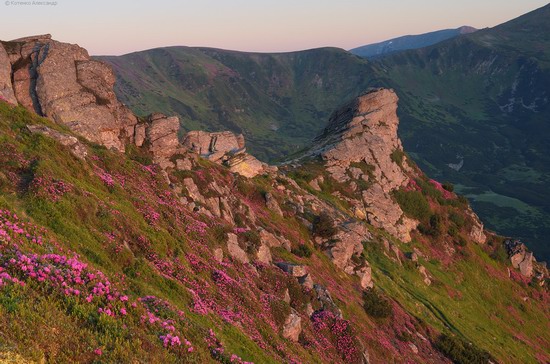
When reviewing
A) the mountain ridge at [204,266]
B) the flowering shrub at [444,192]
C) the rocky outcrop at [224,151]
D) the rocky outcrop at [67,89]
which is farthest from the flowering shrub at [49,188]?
the flowering shrub at [444,192]

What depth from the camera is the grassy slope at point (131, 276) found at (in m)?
11.5

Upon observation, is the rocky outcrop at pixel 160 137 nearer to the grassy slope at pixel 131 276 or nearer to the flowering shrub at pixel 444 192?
the grassy slope at pixel 131 276

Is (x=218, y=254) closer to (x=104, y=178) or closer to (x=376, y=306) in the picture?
(x=104, y=178)

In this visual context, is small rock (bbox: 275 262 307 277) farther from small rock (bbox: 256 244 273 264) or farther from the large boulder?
the large boulder

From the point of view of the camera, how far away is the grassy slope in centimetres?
1145

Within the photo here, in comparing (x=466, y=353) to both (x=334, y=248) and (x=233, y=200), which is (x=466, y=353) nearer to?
(x=334, y=248)

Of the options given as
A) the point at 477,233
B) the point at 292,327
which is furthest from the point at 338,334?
the point at 477,233

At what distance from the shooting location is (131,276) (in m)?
19.2

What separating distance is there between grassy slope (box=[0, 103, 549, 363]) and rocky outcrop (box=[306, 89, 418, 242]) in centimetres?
2848

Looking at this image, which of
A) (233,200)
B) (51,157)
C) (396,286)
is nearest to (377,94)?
(396,286)

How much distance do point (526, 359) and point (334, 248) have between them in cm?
3290

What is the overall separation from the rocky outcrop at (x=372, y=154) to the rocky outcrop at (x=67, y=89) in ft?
150

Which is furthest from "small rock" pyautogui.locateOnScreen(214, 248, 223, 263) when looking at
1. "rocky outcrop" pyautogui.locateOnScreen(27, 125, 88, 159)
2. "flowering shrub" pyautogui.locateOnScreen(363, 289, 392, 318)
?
"flowering shrub" pyautogui.locateOnScreen(363, 289, 392, 318)

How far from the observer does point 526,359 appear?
181ft
